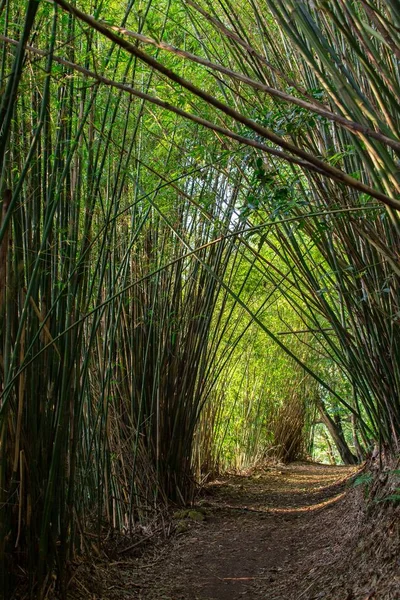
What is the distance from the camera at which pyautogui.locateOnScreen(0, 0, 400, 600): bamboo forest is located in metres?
1.54

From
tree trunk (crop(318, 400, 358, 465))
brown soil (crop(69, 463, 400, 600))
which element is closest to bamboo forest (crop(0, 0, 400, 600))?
brown soil (crop(69, 463, 400, 600))

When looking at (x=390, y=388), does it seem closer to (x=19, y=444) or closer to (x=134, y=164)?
(x=19, y=444)

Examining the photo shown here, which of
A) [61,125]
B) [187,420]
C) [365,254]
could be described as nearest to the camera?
[61,125]

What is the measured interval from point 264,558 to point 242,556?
12 cm

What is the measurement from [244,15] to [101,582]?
281 centimetres

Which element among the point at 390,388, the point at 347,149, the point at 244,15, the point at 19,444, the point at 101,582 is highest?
the point at 244,15

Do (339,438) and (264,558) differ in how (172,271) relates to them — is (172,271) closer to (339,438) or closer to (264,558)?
(264,558)

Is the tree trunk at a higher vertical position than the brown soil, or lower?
higher

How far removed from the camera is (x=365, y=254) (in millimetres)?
2391

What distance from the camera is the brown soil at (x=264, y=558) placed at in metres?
2.23

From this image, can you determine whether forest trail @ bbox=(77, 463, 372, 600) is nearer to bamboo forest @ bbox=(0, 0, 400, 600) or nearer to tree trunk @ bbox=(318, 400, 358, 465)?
→ bamboo forest @ bbox=(0, 0, 400, 600)

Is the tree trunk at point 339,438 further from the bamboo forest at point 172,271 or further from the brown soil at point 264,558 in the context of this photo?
the brown soil at point 264,558

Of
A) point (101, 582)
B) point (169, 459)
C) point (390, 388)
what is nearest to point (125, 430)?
point (169, 459)

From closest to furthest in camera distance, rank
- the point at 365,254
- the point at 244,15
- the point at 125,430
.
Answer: the point at 365,254
the point at 244,15
the point at 125,430
